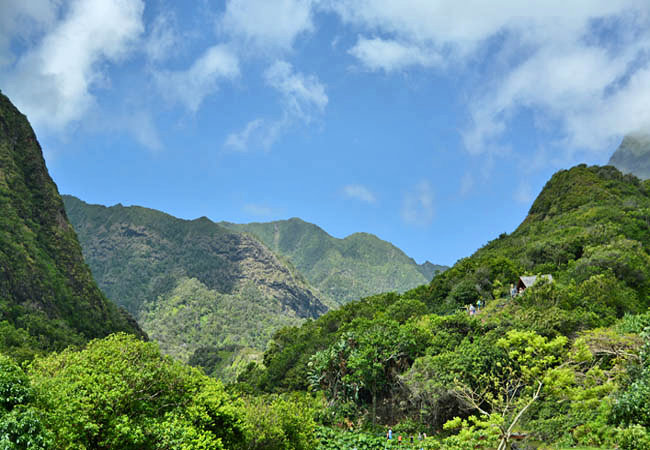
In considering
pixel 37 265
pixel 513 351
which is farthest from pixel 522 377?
pixel 37 265

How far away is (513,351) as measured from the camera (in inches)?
666

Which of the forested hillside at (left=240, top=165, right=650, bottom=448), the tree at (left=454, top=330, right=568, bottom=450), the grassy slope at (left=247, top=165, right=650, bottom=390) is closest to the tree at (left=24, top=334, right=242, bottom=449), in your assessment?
the forested hillside at (left=240, top=165, right=650, bottom=448)

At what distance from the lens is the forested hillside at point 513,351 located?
16656mm

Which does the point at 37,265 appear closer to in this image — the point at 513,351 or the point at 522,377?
the point at 522,377

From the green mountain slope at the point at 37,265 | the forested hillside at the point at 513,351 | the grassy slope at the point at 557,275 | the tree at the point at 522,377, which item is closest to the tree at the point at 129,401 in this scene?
Answer: the forested hillside at the point at 513,351

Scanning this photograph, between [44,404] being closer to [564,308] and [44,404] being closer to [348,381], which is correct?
[348,381]

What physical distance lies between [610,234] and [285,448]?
150ft

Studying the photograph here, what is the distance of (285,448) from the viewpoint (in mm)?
21109

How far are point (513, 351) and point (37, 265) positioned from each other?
285ft

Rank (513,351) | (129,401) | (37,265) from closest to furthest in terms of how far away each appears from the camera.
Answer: (129,401)
(513,351)
(37,265)

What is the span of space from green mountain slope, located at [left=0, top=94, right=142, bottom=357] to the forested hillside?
3063 centimetres

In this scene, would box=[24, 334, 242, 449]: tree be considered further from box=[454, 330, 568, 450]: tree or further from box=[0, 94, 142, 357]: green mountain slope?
box=[0, 94, 142, 357]: green mountain slope

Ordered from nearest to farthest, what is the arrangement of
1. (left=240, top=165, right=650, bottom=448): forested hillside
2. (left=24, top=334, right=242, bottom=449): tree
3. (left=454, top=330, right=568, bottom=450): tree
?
(left=24, top=334, right=242, bottom=449): tree
(left=454, top=330, right=568, bottom=450): tree
(left=240, top=165, right=650, bottom=448): forested hillside

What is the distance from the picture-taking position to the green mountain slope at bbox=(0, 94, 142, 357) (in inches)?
2697
